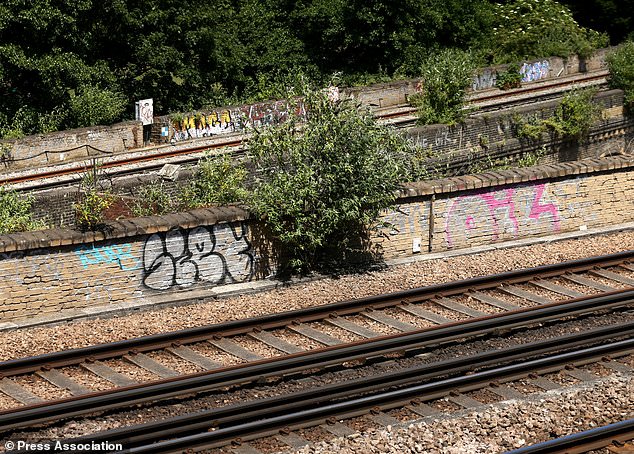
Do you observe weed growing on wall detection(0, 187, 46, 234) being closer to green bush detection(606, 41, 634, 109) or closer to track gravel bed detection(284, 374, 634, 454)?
track gravel bed detection(284, 374, 634, 454)

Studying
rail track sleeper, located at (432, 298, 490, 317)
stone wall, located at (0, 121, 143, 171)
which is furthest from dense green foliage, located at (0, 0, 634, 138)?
rail track sleeper, located at (432, 298, 490, 317)

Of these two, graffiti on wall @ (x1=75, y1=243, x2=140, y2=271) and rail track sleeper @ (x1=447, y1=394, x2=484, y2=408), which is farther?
graffiti on wall @ (x1=75, y1=243, x2=140, y2=271)

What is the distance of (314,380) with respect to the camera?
1183 cm

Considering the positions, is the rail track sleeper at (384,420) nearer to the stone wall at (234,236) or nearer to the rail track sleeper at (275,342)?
the rail track sleeper at (275,342)

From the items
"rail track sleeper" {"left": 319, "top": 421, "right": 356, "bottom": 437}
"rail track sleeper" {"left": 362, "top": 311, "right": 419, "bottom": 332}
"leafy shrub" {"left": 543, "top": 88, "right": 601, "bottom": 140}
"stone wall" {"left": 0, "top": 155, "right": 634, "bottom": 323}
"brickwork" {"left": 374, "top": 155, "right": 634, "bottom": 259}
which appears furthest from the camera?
"leafy shrub" {"left": 543, "top": 88, "right": 601, "bottom": 140}

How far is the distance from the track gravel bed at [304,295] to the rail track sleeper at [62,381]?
932 millimetres

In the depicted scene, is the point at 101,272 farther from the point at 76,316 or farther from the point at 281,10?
the point at 281,10

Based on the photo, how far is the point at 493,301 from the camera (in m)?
14.6

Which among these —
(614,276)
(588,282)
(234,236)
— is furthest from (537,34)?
(234,236)

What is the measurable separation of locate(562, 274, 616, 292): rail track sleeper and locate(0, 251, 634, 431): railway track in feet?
0.09

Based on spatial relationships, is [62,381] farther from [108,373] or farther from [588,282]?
[588,282]

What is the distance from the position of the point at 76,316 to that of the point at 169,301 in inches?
56.9

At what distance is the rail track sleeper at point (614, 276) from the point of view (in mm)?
15417

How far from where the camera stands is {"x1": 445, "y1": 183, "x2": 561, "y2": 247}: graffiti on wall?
1730 cm
